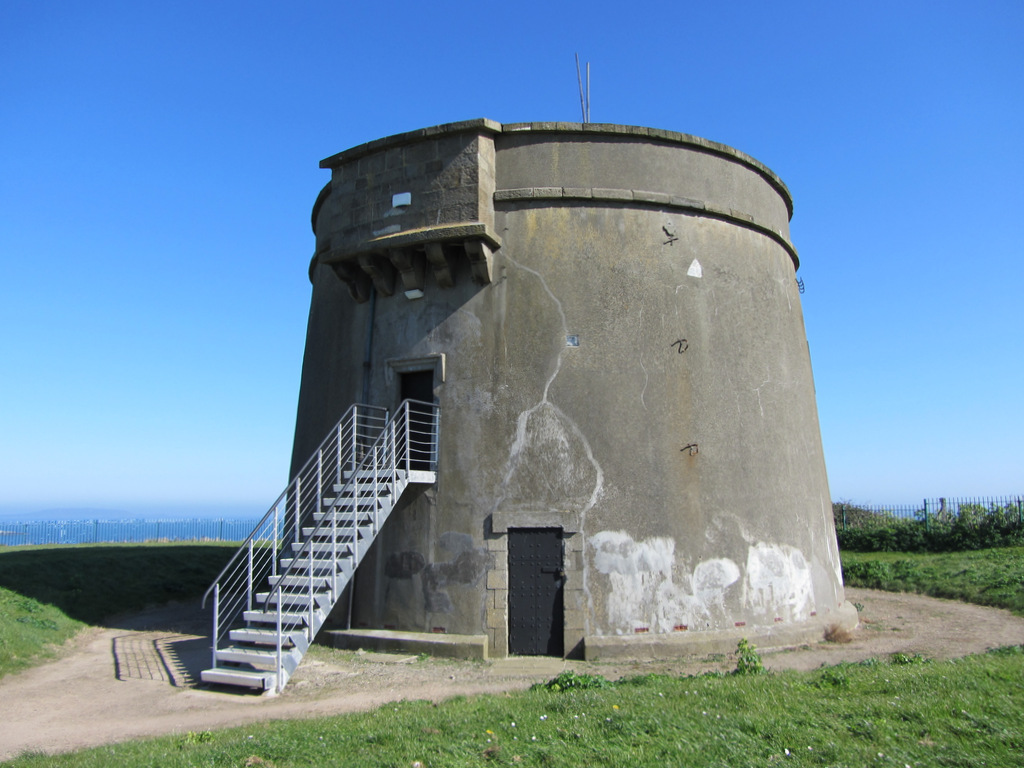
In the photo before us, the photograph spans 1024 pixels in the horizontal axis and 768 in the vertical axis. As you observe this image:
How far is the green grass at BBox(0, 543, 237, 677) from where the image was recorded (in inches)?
446

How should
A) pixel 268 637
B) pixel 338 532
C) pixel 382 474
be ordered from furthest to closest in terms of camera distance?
pixel 382 474, pixel 338 532, pixel 268 637

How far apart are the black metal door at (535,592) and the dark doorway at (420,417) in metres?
1.85

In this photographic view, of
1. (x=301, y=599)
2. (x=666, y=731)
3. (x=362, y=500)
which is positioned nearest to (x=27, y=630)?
(x=301, y=599)

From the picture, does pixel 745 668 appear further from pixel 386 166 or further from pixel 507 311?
pixel 386 166

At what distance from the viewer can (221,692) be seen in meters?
8.59

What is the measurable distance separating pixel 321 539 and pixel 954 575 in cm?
1509

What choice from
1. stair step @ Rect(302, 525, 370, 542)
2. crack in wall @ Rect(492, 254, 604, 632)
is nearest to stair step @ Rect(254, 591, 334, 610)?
stair step @ Rect(302, 525, 370, 542)

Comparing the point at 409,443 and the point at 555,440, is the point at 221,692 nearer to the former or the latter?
the point at 409,443

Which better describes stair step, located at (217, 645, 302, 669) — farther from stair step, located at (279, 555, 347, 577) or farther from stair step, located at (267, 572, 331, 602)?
stair step, located at (279, 555, 347, 577)

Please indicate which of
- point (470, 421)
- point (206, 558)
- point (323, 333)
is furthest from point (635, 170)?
point (206, 558)

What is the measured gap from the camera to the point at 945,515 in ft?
75.5

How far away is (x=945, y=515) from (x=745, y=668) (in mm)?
18067

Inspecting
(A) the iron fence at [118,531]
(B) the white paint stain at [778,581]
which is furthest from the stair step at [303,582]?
(A) the iron fence at [118,531]

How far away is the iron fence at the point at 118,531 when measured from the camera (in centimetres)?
3222
